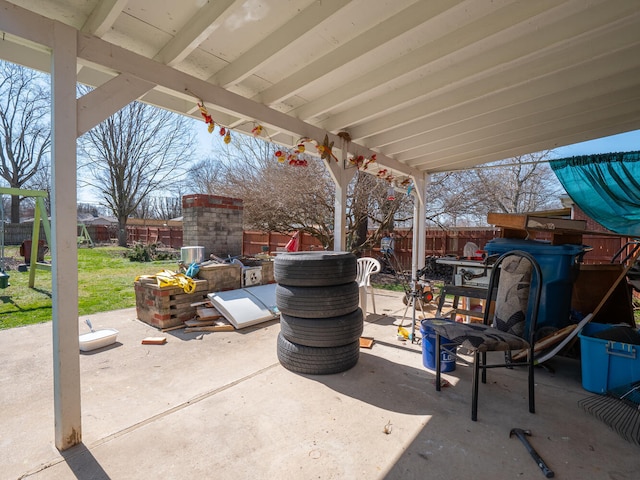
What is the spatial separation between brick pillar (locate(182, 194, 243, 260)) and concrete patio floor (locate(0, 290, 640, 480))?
232cm

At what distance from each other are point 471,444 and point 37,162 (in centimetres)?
2364

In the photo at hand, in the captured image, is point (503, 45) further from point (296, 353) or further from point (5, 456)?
point (5, 456)

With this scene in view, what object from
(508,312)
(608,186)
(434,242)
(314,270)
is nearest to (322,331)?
(314,270)

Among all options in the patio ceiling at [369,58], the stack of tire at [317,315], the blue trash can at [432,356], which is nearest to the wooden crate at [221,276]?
the stack of tire at [317,315]

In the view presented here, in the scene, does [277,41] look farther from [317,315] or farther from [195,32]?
[317,315]

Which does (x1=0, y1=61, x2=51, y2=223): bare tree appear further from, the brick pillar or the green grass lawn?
the brick pillar

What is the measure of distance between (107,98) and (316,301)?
215cm

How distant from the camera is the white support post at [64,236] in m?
1.84

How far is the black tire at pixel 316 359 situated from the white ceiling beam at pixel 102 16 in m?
2.72

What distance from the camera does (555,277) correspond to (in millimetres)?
3043

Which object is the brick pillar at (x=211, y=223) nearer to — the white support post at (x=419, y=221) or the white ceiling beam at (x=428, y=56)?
the white ceiling beam at (x=428, y=56)

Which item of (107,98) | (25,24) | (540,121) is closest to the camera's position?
(25,24)

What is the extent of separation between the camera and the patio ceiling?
2113mm

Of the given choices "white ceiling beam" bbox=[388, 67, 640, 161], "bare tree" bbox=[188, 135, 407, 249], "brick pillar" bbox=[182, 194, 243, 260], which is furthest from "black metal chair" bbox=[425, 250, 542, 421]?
"bare tree" bbox=[188, 135, 407, 249]
